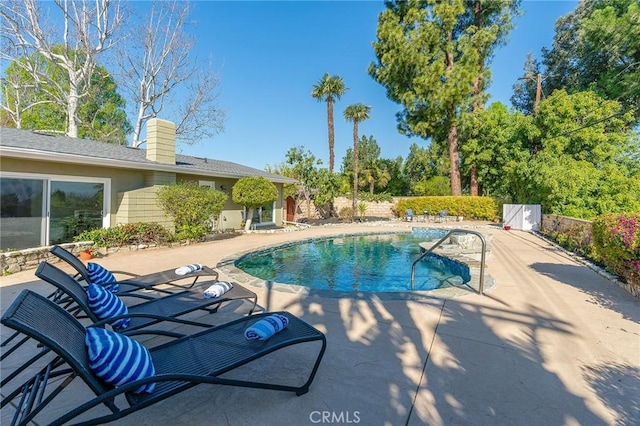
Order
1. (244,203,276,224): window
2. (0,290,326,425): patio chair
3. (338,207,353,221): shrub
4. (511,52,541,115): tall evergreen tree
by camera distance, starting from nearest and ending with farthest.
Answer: (0,290,326,425): patio chair < (244,203,276,224): window < (338,207,353,221): shrub < (511,52,541,115): tall evergreen tree

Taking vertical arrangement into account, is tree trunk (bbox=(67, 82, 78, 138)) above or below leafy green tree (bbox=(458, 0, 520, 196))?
below

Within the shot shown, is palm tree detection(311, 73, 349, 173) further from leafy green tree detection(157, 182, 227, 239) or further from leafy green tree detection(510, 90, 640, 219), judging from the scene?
leafy green tree detection(157, 182, 227, 239)

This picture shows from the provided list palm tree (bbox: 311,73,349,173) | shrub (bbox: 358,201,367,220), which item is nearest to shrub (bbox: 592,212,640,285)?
shrub (bbox: 358,201,367,220)

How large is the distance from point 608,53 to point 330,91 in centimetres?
1832

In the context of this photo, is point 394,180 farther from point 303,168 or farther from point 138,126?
point 138,126

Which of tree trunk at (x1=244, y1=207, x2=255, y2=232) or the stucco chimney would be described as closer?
the stucco chimney

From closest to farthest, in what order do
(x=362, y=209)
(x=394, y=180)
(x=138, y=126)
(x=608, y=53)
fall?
(x=608, y=53), (x=138, y=126), (x=362, y=209), (x=394, y=180)

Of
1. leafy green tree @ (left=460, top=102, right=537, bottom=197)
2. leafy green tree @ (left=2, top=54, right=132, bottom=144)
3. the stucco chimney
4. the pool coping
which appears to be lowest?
the pool coping

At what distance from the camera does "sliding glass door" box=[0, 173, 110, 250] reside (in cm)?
770

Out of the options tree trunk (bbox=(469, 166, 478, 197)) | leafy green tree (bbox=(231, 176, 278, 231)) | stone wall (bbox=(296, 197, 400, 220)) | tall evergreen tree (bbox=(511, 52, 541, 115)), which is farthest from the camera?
tall evergreen tree (bbox=(511, 52, 541, 115))

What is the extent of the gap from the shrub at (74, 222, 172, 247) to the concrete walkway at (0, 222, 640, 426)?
3.65 metres

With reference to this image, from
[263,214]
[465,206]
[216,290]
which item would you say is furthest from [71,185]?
[465,206]

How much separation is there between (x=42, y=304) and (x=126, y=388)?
0.84 metres

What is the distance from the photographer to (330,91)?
25.4m
